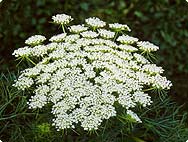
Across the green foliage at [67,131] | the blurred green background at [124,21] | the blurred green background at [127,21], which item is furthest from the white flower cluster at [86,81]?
the blurred green background at [127,21]

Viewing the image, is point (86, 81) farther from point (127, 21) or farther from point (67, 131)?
point (127, 21)

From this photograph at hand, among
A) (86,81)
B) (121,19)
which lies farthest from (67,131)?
(121,19)

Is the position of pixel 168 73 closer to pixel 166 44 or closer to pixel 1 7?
pixel 166 44

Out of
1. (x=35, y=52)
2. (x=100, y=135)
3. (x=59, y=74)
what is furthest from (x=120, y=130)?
(x=35, y=52)

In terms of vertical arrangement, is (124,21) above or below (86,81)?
above

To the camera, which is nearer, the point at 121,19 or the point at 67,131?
the point at 67,131

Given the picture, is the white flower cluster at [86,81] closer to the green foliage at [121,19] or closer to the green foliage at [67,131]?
the green foliage at [67,131]

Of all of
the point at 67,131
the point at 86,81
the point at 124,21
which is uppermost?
the point at 124,21
